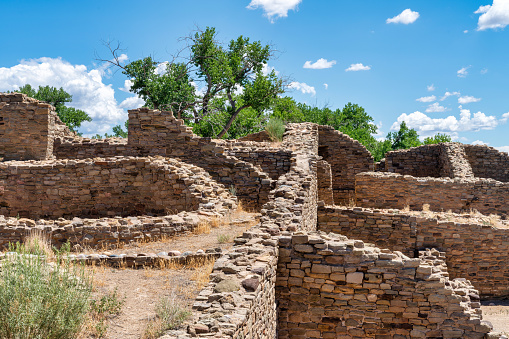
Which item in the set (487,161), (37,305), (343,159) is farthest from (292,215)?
(487,161)

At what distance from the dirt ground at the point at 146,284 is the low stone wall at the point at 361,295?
1417 millimetres

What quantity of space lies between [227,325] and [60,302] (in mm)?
1698

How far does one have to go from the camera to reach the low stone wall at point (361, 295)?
6195 mm

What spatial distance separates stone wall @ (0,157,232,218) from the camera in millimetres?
12094

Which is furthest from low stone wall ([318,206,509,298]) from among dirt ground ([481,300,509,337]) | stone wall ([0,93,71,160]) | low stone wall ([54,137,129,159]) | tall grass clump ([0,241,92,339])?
stone wall ([0,93,71,160])

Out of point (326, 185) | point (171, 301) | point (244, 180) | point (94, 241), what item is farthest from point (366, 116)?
point (171, 301)

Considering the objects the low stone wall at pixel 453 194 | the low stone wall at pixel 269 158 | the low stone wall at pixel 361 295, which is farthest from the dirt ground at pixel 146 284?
the low stone wall at pixel 453 194

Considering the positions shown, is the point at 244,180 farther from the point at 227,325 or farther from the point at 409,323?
the point at 227,325

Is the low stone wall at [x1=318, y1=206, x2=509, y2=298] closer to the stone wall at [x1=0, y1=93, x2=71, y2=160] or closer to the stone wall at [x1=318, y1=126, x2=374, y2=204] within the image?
the stone wall at [x1=318, y1=126, x2=374, y2=204]

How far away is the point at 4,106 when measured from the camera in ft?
50.1

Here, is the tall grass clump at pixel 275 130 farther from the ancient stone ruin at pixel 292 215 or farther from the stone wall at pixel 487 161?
the stone wall at pixel 487 161

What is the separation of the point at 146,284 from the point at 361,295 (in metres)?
3.21

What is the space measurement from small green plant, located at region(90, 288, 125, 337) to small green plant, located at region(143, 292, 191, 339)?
0.51 m

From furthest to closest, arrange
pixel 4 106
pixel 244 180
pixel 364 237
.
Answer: pixel 4 106, pixel 244 180, pixel 364 237
